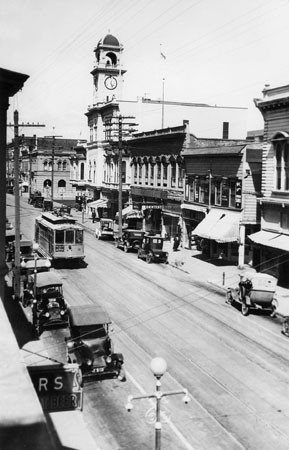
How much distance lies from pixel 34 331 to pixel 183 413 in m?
9.01

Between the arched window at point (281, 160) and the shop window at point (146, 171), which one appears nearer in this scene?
the arched window at point (281, 160)

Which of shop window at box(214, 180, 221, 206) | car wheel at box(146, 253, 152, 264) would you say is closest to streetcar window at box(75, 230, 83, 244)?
car wheel at box(146, 253, 152, 264)

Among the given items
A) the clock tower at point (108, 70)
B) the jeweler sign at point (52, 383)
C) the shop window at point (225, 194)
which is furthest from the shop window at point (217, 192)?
the clock tower at point (108, 70)

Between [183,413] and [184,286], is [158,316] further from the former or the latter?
[183,413]

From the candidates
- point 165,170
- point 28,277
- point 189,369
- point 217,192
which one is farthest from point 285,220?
point 165,170

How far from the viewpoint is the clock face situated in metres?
75.7

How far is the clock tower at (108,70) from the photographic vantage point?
7500 centimetres

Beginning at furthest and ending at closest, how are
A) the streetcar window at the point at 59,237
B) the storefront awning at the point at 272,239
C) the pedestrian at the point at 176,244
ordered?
the pedestrian at the point at 176,244 < the streetcar window at the point at 59,237 < the storefront awning at the point at 272,239

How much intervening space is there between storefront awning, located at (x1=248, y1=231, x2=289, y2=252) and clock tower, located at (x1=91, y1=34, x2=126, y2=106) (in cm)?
4599

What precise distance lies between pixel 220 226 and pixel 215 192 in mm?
3933

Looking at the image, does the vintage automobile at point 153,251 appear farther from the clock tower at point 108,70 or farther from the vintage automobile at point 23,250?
the clock tower at point 108,70

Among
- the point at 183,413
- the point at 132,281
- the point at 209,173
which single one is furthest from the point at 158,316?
the point at 209,173

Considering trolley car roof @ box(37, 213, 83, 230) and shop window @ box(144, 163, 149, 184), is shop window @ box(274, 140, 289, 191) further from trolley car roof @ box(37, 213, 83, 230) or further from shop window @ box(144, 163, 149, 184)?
shop window @ box(144, 163, 149, 184)

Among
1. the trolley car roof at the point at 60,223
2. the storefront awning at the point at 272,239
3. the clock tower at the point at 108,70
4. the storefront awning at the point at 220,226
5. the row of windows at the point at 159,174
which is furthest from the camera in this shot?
the clock tower at the point at 108,70
